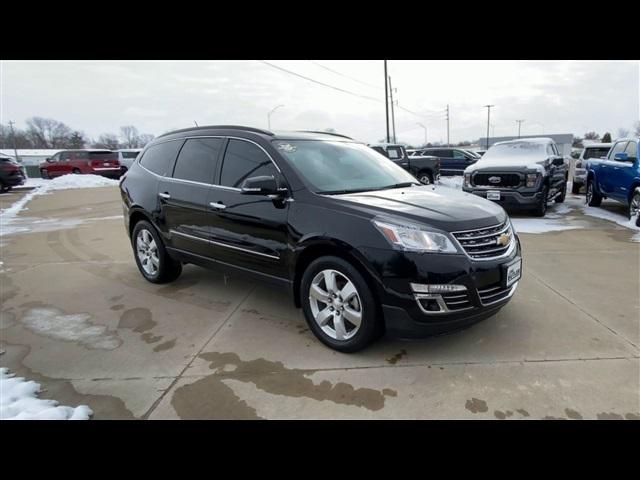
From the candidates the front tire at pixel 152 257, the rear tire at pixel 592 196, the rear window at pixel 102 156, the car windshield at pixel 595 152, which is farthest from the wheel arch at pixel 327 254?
the rear window at pixel 102 156

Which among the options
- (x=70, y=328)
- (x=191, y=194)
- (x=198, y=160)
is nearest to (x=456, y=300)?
(x=191, y=194)

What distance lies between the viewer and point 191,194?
4.23 meters

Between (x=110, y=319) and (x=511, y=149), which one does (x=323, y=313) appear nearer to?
(x=110, y=319)

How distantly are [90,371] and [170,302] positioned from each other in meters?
1.39

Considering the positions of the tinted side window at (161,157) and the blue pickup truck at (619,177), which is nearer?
the tinted side window at (161,157)

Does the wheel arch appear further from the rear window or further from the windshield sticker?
the rear window

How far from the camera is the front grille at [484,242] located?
114 inches

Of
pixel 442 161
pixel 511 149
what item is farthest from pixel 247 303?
pixel 442 161

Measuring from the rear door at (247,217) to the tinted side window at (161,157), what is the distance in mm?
1012

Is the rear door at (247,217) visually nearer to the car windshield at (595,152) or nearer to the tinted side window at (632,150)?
the tinted side window at (632,150)

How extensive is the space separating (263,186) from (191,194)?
1314 millimetres

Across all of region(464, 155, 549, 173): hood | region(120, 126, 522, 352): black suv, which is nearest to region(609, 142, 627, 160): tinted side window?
region(464, 155, 549, 173): hood

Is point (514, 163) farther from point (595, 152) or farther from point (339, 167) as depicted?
→ point (339, 167)

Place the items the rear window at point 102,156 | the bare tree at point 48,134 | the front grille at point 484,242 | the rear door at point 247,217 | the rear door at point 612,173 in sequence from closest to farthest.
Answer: the front grille at point 484,242, the rear door at point 247,217, the rear door at point 612,173, the rear window at point 102,156, the bare tree at point 48,134
